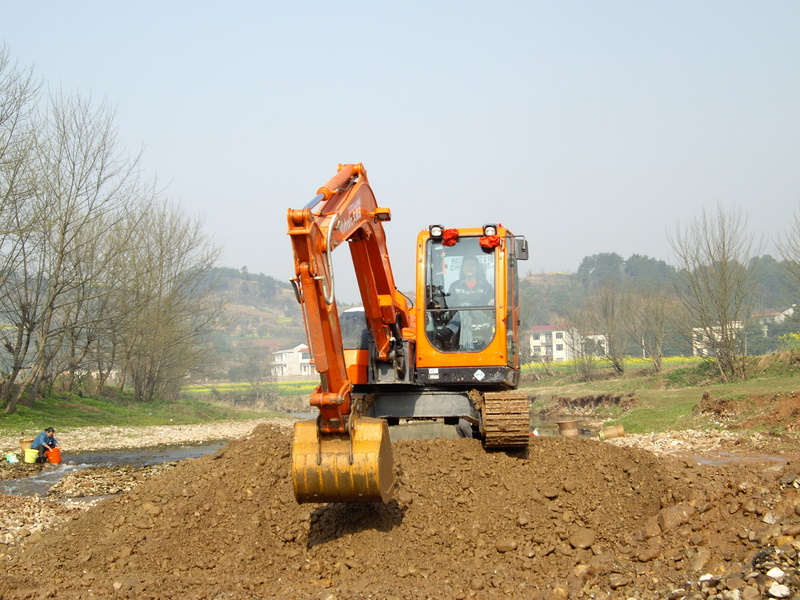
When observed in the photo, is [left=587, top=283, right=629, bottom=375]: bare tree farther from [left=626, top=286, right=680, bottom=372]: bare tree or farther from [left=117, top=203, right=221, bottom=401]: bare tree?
[left=117, top=203, right=221, bottom=401]: bare tree

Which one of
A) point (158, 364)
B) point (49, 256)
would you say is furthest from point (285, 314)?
point (49, 256)

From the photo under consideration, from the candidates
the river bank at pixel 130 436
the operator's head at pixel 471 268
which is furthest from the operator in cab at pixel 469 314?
the river bank at pixel 130 436

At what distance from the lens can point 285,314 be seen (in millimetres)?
180000

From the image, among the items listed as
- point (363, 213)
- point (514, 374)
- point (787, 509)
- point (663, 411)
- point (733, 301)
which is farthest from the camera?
point (733, 301)

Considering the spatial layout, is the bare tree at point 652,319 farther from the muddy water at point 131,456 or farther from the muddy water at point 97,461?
the muddy water at point 97,461

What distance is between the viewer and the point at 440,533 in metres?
7.36

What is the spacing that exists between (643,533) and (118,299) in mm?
29013

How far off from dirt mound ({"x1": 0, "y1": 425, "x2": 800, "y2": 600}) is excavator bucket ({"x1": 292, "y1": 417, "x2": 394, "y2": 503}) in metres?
0.75

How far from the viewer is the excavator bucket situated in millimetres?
6465

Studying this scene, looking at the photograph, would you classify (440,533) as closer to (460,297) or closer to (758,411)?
(460,297)

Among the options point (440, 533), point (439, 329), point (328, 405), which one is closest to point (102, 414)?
point (439, 329)

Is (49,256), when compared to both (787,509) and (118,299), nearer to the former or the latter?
(118,299)

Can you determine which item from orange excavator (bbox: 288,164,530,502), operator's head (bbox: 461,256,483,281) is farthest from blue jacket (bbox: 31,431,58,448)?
operator's head (bbox: 461,256,483,281)

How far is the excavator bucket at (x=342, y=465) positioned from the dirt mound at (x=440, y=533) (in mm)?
749
